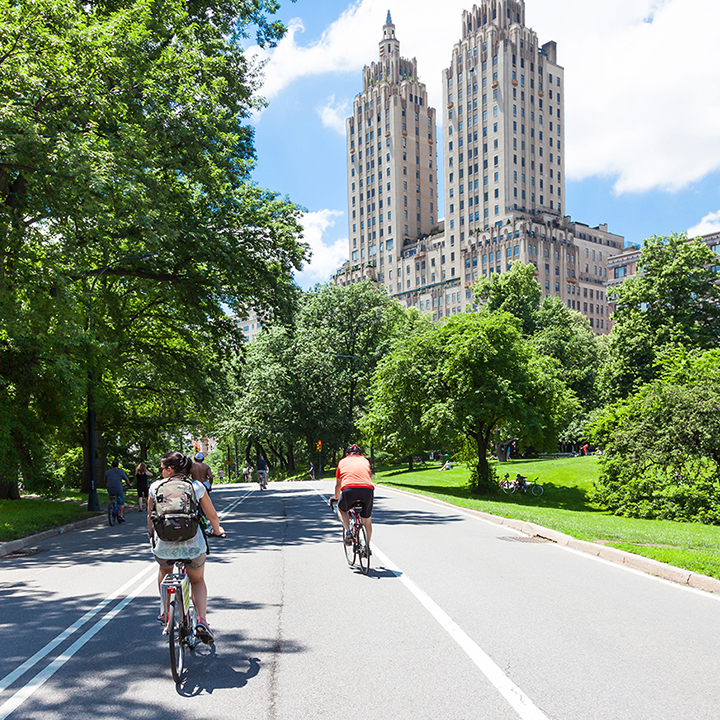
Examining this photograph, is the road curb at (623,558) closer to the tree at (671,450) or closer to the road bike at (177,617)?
the road bike at (177,617)

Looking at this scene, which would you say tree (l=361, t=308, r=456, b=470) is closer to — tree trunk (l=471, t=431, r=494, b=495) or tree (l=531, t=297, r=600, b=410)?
tree trunk (l=471, t=431, r=494, b=495)

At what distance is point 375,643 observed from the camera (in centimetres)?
597

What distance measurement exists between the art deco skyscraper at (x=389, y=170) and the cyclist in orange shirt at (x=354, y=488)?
127 metres

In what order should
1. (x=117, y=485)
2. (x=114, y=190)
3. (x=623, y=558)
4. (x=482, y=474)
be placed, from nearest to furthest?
1. (x=623, y=558)
2. (x=114, y=190)
3. (x=117, y=485)
4. (x=482, y=474)

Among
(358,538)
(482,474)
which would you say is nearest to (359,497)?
(358,538)

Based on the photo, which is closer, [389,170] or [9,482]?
[9,482]

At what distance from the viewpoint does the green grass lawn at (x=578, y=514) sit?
1098 cm

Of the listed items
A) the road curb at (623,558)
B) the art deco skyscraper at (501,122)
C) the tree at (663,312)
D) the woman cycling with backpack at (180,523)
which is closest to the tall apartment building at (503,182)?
the art deco skyscraper at (501,122)

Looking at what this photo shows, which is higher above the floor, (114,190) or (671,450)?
(114,190)

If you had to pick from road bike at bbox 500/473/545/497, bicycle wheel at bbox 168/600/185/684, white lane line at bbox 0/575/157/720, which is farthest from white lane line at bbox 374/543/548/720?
road bike at bbox 500/473/545/497

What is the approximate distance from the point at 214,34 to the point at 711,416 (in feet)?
71.6

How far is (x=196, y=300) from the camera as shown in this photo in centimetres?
2359

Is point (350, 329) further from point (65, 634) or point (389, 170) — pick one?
point (389, 170)

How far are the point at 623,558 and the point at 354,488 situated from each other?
458cm
